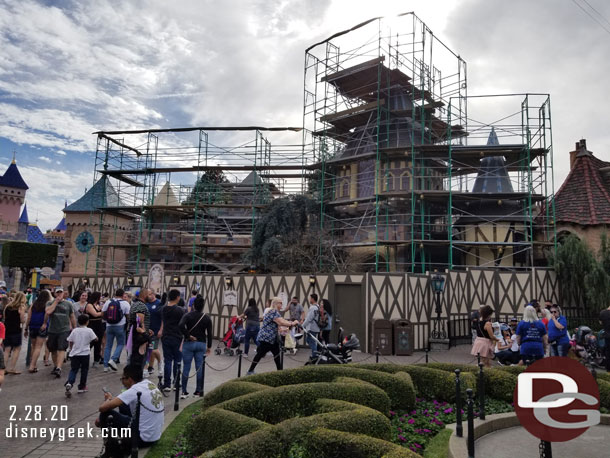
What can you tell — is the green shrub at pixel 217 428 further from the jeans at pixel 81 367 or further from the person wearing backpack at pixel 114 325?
the person wearing backpack at pixel 114 325

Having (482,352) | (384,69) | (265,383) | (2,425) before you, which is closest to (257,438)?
(265,383)

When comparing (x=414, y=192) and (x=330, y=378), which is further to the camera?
(x=414, y=192)

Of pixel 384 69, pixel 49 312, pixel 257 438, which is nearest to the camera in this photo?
pixel 257 438

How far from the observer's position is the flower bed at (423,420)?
5.68 metres

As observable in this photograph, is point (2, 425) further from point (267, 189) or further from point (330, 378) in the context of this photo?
point (267, 189)

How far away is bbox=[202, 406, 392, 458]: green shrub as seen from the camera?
14.2 feet

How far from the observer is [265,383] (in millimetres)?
7188

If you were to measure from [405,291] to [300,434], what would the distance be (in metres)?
11.2

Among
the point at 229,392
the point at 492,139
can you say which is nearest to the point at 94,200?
the point at 492,139

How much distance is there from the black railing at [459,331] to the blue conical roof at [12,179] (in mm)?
52787

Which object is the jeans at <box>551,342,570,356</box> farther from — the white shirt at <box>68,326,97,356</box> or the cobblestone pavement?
the white shirt at <box>68,326,97,356</box>

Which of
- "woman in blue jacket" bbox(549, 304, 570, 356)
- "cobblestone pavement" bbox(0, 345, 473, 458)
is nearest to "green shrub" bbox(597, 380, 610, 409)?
"woman in blue jacket" bbox(549, 304, 570, 356)

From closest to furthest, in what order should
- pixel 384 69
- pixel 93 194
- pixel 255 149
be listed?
pixel 384 69, pixel 255 149, pixel 93 194

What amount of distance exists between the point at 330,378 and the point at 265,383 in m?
1.10
